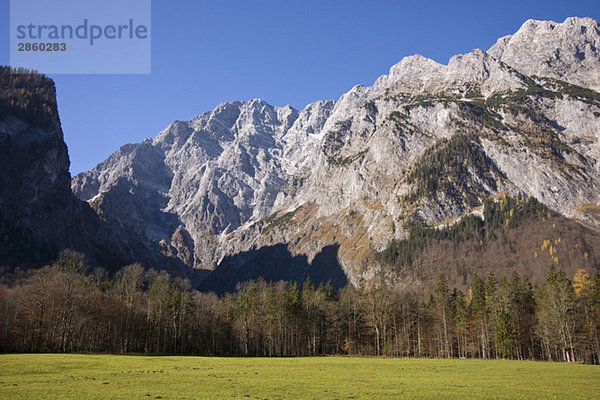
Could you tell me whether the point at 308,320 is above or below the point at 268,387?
below

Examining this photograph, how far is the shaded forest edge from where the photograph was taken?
7800 centimetres

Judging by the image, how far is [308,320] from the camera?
327 feet

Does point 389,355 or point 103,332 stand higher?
point 103,332

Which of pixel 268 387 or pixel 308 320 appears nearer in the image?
pixel 268 387

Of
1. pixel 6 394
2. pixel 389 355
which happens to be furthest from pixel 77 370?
pixel 389 355

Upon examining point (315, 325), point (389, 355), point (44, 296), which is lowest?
point (389, 355)

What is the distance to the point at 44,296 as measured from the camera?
78.7m

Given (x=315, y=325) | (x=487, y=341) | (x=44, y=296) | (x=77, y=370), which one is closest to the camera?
(x=77, y=370)

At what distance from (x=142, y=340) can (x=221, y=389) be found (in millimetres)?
80931

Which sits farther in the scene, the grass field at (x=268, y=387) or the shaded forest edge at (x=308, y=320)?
the shaded forest edge at (x=308, y=320)

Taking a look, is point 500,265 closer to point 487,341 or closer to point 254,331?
point 487,341

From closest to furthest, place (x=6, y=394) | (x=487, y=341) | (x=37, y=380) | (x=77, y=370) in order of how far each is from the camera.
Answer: (x=6, y=394), (x=37, y=380), (x=77, y=370), (x=487, y=341)

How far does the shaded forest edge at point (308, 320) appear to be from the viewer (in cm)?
7800

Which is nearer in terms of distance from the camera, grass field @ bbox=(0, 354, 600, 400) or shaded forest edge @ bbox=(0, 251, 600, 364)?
grass field @ bbox=(0, 354, 600, 400)
